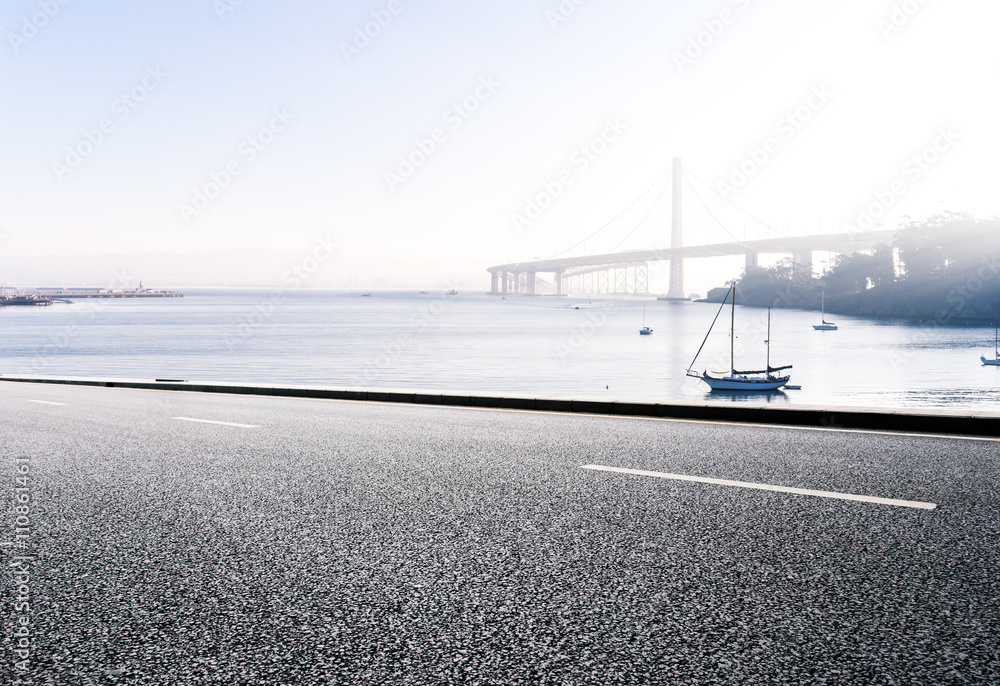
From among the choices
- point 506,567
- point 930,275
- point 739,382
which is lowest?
point 739,382

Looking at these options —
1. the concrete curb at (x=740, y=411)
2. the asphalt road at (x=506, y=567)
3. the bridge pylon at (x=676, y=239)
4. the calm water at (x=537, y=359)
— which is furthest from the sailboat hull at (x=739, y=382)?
the bridge pylon at (x=676, y=239)

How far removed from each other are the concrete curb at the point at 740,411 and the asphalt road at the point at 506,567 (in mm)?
1113

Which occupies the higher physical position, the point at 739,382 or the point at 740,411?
the point at 740,411

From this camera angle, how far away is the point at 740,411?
9.70 m

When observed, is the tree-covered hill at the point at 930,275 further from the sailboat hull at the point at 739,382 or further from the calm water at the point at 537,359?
the sailboat hull at the point at 739,382

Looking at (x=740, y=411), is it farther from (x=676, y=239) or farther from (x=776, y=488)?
(x=676, y=239)

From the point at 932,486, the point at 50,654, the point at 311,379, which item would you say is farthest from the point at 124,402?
the point at 311,379

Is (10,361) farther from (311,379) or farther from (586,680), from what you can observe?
(586,680)

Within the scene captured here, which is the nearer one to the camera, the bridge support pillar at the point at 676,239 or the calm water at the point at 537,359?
the calm water at the point at 537,359

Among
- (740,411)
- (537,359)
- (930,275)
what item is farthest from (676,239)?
(740,411)

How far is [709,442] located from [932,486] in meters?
2.44

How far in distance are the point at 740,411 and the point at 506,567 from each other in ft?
21.1

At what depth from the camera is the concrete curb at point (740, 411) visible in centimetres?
854

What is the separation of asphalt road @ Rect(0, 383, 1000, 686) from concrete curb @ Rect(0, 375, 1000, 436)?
1113 millimetres
